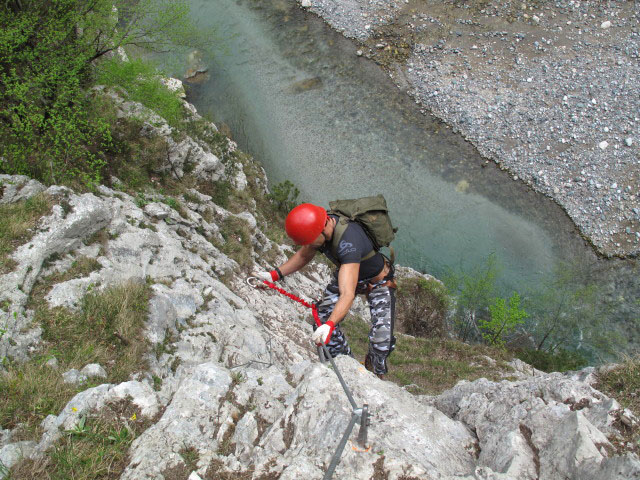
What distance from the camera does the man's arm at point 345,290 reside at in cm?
636

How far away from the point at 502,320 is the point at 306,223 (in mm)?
15396

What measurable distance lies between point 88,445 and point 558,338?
803 inches

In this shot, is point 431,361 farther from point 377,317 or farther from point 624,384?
point 624,384

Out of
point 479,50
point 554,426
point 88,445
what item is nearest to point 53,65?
point 88,445

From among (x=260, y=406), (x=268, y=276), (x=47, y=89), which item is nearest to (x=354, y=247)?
(x=268, y=276)

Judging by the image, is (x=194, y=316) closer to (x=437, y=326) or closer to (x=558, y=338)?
(x=437, y=326)

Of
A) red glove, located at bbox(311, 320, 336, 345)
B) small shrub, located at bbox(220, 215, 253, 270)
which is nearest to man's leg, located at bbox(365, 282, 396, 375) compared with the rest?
red glove, located at bbox(311, 320, 336, 345)

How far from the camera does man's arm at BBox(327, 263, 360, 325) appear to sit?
20.9 feet

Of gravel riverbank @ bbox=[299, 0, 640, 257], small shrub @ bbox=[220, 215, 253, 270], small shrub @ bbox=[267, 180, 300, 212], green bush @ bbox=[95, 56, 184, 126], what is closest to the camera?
small shrub @ bbox=[220, 215, 253, 270]

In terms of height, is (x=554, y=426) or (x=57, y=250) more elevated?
(x=554, y=426)

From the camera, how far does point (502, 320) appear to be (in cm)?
1888

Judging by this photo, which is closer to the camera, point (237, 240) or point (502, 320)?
point (237, 240)

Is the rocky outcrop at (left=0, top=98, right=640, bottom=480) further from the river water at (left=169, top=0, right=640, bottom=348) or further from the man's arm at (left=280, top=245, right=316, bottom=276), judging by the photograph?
the river water at (left=169, top=0, right=640, bottom=348)

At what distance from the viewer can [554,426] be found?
5.32 metres
